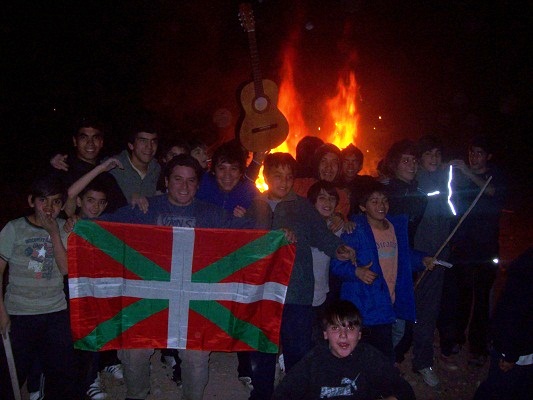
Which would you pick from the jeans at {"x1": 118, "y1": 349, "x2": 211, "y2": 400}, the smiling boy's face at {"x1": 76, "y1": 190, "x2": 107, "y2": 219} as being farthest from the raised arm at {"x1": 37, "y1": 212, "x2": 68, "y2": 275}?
the jeans at {"x1": 118, "y1": 349, "x2": 211, "y2": 400}

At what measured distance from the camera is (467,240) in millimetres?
5152

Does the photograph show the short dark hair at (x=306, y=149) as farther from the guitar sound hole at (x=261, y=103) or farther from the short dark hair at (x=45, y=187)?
the short dark hair at (x=45, y=187)

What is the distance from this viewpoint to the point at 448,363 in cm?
520

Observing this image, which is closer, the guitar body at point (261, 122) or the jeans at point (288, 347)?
the jeans at point (288, 347)

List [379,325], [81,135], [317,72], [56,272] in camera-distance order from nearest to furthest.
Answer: [56,272] < [379,325] < [81,135] < [317,72]

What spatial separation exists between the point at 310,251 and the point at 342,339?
48.1 inches

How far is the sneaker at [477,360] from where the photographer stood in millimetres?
5152

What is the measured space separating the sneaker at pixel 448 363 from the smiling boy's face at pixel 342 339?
2.72 metres

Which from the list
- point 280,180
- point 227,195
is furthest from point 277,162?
point 227,195

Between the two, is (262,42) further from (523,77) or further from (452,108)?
(523,77)

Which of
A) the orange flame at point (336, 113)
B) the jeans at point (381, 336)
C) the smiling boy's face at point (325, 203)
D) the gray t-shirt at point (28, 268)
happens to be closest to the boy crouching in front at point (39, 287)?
the gray t-shirt at point (28, 268)

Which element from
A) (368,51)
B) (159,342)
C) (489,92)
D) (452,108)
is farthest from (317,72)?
(159,342)

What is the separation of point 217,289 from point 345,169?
2.18 m

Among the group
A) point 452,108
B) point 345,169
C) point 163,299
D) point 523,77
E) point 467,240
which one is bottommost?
point 163,299
